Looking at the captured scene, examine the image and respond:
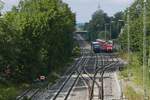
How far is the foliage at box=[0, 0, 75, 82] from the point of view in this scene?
4706cm

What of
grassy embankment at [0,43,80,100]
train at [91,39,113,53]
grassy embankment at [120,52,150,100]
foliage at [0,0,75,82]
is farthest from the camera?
train at [91,39,113,53]

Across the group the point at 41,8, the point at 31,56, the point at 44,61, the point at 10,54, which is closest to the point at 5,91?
the point at 10,54

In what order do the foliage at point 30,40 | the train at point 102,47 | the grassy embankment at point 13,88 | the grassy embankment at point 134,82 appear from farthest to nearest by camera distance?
the train at point 102,47, the foliage at point 30,40, the grassy embankment at point 134,82, the grassy embankment at point 13,88

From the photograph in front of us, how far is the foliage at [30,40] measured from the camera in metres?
47.1

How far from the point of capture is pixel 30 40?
54812 millimetres

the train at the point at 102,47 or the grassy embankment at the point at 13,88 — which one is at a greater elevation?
the grassy embankment at the point at 13,88

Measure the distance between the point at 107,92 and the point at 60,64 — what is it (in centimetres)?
2854

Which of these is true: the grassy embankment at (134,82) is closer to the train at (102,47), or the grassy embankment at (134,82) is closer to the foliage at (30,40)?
the foliage at (30,40)

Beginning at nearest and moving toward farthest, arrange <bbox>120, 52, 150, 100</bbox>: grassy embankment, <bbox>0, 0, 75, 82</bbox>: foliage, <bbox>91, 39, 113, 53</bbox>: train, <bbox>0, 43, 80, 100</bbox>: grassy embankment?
<bbox>0, 43, 80, 100</bbox>: grassy embankment < <bbox>120, 52, 150, 100</bbox>: grassy embankment < <bbox>0, 0, 75, 82</bbox>: foliage < <bbox>91, 39, 113, 53</bbox>: train

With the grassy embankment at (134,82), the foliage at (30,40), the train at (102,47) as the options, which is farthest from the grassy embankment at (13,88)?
the train at (102,47)

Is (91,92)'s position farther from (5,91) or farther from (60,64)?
(60,64)

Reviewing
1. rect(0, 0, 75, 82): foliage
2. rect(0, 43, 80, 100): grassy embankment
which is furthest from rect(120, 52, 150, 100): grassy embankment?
rect(0, 0, 75, 82): foliage

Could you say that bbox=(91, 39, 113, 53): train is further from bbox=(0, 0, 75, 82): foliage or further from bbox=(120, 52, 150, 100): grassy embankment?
bbox=(120, 52, 150, 100): grassy embankment

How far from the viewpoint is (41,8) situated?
225 feet
